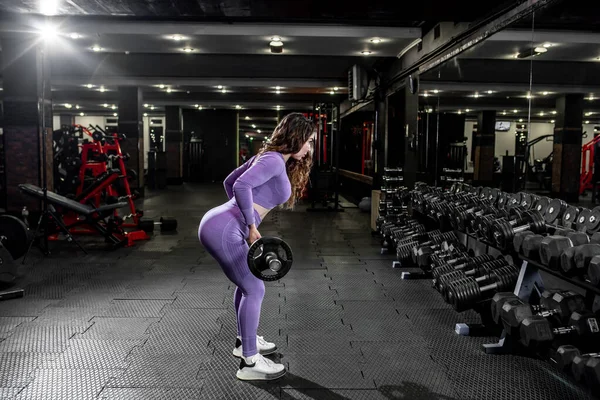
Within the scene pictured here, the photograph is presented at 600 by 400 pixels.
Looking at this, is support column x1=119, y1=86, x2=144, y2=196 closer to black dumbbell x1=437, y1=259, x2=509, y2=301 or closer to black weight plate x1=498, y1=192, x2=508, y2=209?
black weight plate x1=498, y1=192, x2=508, y2=209

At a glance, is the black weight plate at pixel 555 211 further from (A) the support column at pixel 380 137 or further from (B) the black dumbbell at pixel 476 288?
(A) the support column at pixel 380 137

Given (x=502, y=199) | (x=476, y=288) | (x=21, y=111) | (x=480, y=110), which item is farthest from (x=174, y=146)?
(x=476, y=288)

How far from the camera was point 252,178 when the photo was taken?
72.1 inches

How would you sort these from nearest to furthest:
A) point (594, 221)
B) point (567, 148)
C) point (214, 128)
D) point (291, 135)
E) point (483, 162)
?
point (291, 135), point (594, 221), point (567, 148), point (483, 162), point (214, 128)

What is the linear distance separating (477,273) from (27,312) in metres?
2.65

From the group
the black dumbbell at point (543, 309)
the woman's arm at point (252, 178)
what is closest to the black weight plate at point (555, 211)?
the black dumbbell at point (543, 309)

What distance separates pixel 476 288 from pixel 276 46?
427 centimetres

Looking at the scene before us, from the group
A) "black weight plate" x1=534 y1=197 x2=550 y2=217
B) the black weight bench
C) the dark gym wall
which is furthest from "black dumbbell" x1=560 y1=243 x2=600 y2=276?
the dark gym wall

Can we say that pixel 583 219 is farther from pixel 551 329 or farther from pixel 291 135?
pixel 291 135

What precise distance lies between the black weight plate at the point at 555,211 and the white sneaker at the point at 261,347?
5.29ft

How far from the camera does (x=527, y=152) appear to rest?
3.25m

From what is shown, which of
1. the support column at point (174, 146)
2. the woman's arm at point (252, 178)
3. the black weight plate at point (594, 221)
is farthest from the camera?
the support column at point (174, 146)

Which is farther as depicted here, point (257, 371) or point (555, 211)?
point (555, 211)

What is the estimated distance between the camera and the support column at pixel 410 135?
555cm
